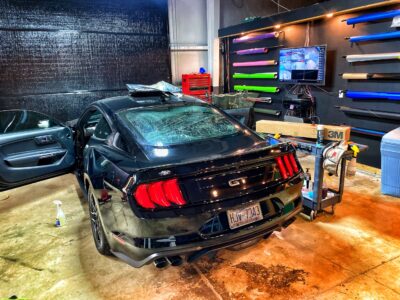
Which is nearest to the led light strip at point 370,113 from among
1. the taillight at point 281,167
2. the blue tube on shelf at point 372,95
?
the blue tube on shelf at point 372,95

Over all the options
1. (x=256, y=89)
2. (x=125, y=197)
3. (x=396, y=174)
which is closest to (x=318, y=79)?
(x=256, y=89)

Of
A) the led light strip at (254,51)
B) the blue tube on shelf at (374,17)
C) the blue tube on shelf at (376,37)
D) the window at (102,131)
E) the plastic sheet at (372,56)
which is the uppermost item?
the blue tube on shelf at (374,17)

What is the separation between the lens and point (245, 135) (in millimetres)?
2418

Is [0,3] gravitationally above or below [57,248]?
above

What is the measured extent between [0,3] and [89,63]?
5.71 ft

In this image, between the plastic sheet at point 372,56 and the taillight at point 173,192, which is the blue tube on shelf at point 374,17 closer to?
the plastic sheet at point 372,56

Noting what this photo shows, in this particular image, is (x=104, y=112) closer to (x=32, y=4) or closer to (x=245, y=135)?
(x=245, y=135)

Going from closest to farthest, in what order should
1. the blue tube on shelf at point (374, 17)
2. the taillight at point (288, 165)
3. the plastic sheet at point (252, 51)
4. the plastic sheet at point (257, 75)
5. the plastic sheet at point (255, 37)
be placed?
the taillight at point (288, 165)
the blue tube on shelf at point (374, 17)
the plastic sheet at point (255, 37)
the plastic sheet at point (257, 75)
the plastic sheet at point (252, 51)

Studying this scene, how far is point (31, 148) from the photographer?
9.84 ft

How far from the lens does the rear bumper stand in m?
1.68

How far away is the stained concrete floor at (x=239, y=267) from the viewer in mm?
1988

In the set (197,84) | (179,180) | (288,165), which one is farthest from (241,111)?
(197,84)

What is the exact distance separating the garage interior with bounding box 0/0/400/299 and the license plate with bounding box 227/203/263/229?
0.20 m

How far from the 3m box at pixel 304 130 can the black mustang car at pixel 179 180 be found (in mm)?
892
